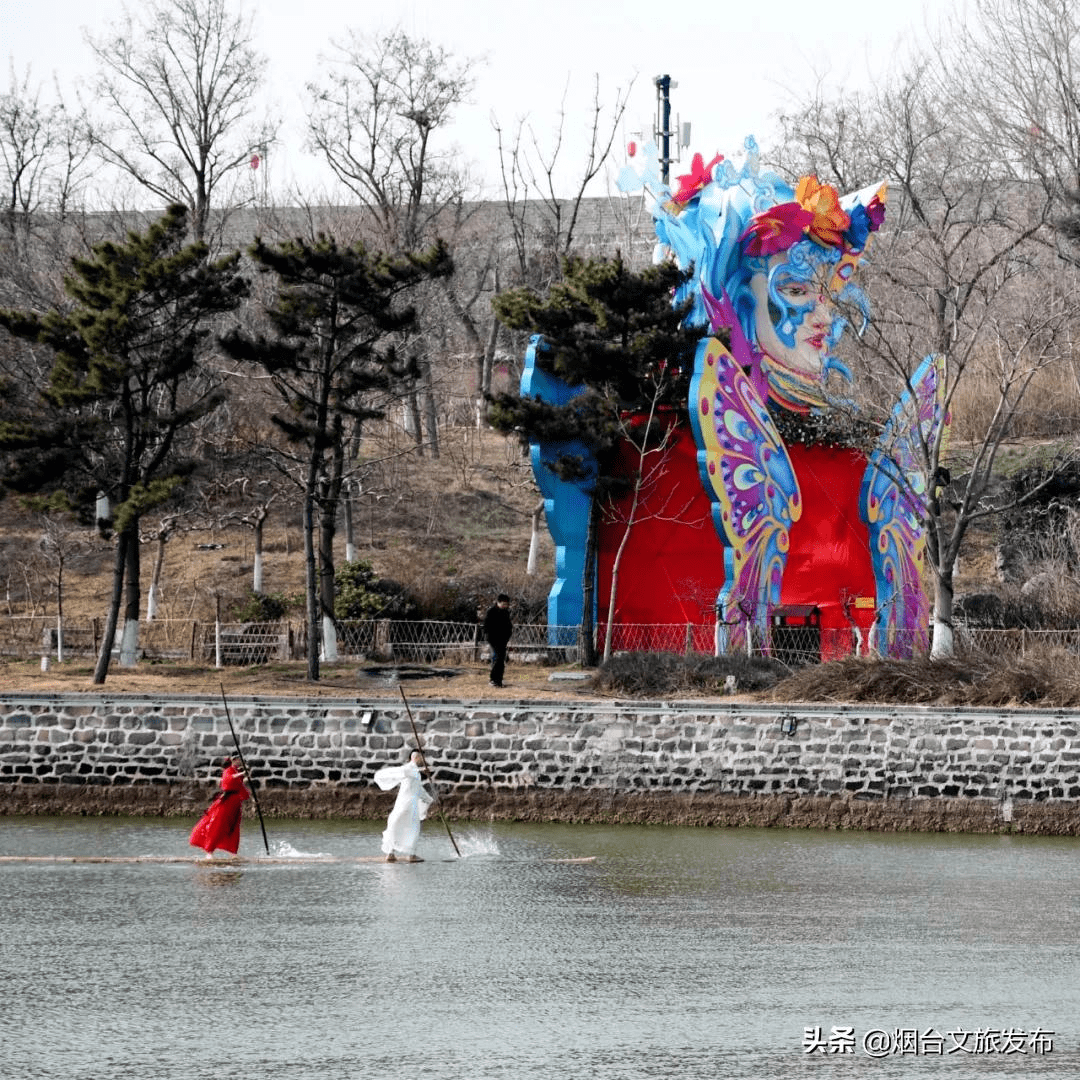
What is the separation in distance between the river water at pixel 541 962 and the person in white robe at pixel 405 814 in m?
0.26

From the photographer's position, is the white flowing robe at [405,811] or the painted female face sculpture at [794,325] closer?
the white flowing robe at [405,811]

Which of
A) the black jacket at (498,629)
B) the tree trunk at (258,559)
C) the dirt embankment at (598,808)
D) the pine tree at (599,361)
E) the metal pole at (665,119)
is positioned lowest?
the dirt embankment at (598,808)

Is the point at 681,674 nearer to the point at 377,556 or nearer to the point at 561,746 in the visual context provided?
the point at 561,746

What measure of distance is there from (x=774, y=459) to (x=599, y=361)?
3.37 metres

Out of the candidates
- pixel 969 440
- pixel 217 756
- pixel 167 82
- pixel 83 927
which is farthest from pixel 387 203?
pixel 83 927

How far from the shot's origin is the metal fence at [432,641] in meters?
28.0

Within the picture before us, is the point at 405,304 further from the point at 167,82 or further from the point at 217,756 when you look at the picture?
the point at 217,756

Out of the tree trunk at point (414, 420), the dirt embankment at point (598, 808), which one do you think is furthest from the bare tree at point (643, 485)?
the tree trunk at point (414, 420)

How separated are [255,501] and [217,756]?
21264 millimetres

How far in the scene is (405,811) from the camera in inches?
713

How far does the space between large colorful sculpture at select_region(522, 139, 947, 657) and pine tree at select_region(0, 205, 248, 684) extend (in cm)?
588

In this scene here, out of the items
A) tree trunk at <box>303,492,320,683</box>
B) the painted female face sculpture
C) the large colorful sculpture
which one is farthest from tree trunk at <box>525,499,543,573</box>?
tree trunk at <box>303,492,320,683</box>

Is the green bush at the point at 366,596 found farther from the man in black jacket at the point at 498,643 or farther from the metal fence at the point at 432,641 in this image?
the man in black jacket at the point at 498,643

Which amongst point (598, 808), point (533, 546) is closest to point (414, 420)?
point (533, 546)
